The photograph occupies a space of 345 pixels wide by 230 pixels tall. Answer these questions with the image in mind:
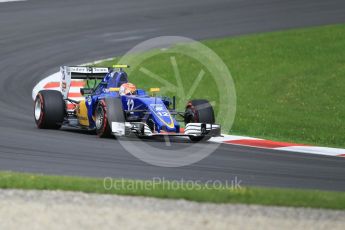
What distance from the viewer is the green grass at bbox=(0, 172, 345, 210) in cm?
1091

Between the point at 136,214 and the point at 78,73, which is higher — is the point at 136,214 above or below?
below

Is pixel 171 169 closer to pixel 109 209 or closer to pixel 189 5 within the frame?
pixel 109 209

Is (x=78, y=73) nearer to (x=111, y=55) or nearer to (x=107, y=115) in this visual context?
(x=107, y=115)

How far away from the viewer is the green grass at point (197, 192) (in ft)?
35.8

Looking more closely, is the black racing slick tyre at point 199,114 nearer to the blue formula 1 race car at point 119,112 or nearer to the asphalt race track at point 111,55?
the blue formula 1 race car at point 119,112

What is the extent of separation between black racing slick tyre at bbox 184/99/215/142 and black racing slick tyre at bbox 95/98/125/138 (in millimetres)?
1371

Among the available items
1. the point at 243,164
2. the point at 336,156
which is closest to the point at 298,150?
the point at 336,156

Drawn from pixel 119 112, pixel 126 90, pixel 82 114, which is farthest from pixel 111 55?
pixel 119 112

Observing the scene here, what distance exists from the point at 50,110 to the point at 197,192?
279 inches

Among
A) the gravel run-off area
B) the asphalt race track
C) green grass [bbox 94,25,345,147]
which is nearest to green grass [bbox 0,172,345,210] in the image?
the gravel run-off area

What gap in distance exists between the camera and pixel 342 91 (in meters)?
22.5

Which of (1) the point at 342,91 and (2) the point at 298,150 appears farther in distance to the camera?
(1) the point at 342,91

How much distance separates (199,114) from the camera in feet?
55.5

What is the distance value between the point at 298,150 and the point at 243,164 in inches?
82.4
